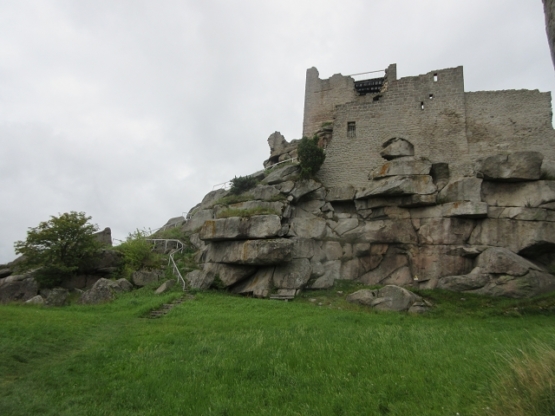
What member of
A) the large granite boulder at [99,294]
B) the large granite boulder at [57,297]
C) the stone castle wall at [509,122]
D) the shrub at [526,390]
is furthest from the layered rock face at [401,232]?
the shrub at [526,390]

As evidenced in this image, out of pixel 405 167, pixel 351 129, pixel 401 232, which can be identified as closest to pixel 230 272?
pixel 401 232

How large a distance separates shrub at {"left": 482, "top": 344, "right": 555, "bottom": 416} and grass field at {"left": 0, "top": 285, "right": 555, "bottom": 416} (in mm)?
241

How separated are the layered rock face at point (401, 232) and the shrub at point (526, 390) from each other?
45.0 ft

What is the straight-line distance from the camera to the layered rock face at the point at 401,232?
62.2 ft

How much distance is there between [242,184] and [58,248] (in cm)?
1259

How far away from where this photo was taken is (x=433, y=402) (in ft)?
18.8

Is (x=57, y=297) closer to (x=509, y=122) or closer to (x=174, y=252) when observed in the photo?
(x=174, y=252)

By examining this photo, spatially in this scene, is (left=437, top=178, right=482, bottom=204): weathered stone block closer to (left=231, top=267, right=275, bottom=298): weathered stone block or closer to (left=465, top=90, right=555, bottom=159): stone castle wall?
(left=465, top=90, right=555, bottom=159): stone castle wall

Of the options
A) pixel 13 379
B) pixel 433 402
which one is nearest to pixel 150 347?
pixel 13 379

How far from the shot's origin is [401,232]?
71.9 ft

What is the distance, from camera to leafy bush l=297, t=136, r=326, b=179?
25016 mm

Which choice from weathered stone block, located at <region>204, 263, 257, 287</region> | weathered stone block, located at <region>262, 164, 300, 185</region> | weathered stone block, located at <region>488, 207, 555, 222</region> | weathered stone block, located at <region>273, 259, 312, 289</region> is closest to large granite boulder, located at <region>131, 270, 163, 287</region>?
weathered stone block, located at <region>204, 263, 257, 287</region>

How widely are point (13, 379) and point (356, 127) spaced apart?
22.8m

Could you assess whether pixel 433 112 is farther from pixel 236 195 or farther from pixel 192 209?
pixel 192 209
